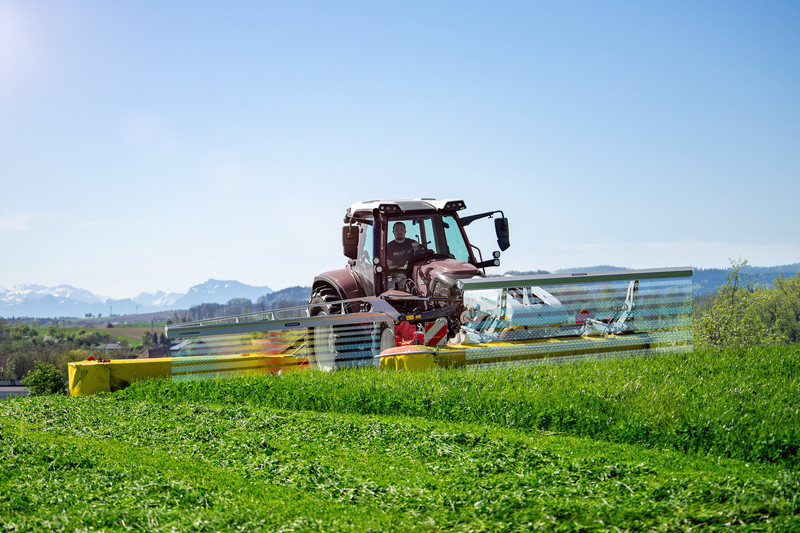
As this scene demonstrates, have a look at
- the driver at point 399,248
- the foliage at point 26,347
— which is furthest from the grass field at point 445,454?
the foliage at point 26,347

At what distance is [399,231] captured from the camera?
36.3 feet

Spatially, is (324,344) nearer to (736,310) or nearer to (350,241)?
(350,241)

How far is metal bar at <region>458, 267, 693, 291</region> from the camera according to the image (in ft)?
28.6

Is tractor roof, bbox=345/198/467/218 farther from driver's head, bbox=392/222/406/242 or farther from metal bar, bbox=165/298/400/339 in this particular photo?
metal bar, bbox=165/298/400/339

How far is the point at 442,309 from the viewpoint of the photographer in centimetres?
973

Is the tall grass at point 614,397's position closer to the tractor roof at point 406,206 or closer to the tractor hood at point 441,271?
the tractor hood at point 441,271

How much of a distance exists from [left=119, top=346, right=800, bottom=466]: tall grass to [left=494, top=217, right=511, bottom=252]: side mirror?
2.53m

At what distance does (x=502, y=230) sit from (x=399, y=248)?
1611mm

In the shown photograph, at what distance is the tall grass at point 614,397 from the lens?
6.09 metres

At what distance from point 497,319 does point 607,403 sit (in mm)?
2569

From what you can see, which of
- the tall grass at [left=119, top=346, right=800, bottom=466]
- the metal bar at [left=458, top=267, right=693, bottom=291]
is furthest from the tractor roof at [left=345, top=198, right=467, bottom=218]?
the tall grass at [left=119, top=346, right=800, bottom=466]

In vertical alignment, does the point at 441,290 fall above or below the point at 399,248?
below

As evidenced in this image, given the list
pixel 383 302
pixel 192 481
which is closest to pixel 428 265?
pixel 383 302

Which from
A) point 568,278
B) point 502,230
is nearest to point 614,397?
point 568,278
